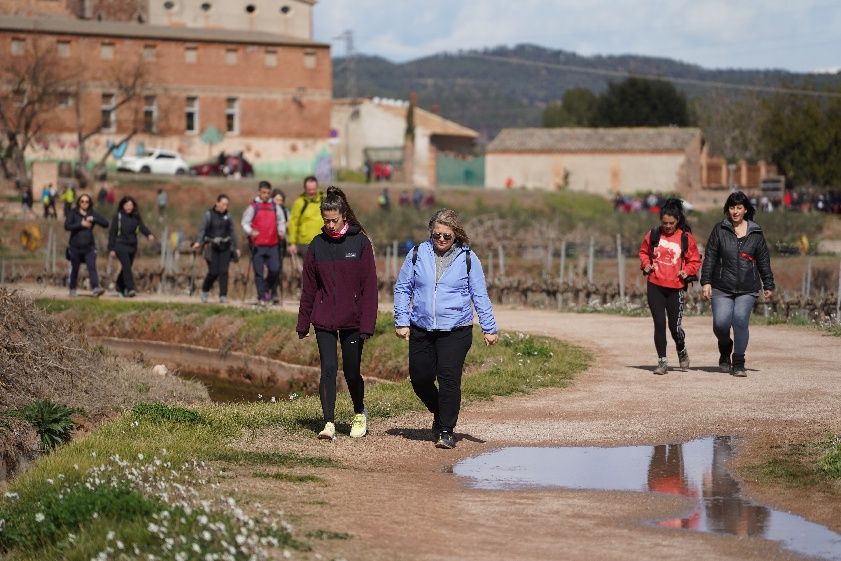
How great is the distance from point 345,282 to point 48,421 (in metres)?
3.21

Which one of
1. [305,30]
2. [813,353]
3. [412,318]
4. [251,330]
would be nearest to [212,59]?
[305,30]

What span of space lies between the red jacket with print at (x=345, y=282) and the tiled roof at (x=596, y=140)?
252ft

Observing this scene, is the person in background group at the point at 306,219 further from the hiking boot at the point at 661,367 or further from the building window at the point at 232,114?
the building window at the point at 232,114

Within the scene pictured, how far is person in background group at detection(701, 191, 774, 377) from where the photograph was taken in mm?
17000

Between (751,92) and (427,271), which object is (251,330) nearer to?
(427,271)

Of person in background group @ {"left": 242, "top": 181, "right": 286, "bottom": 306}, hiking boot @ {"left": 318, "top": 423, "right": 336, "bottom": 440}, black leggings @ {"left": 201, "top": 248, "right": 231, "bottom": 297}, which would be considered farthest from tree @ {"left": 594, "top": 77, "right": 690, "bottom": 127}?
hiking boot @ {"left": 318, "top": 423, "right": 336, "bottom": 440}

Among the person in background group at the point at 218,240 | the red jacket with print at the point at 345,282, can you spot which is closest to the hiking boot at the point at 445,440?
the red jacket with print at the point at 345,282

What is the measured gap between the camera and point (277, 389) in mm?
21922

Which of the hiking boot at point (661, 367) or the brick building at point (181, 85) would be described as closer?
the hiking boot at point (661, 367)

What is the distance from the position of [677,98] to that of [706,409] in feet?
337

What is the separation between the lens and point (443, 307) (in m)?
12.5

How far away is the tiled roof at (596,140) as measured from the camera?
88.7 meters

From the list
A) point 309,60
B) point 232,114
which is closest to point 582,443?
point 232,114

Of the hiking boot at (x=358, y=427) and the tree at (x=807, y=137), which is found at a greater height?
the tree at (x=807, y=137)
